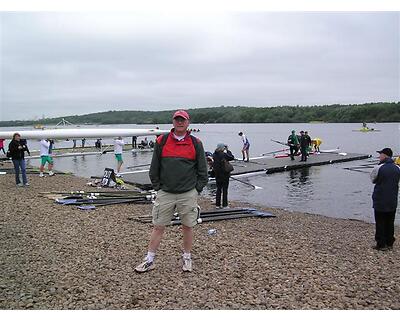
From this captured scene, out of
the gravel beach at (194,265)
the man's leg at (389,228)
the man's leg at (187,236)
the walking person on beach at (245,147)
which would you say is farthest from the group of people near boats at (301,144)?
the man's leg at (187,236)

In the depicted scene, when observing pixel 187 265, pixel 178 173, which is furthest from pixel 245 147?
pixel 178 173

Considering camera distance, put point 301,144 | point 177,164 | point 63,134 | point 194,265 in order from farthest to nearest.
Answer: point 63,134 < point 301,144 < point 194,265 < point 177,164

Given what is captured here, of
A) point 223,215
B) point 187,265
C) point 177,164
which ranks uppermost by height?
point 177,164

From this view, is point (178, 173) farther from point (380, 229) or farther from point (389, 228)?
point (389, 228)

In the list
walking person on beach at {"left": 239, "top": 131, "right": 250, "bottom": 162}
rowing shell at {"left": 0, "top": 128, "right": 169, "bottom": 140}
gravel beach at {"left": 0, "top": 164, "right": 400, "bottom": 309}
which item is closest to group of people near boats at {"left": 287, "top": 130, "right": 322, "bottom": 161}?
walking person on beach at {"left": 239, "top": 131, "right": 250, "bottom": 162}

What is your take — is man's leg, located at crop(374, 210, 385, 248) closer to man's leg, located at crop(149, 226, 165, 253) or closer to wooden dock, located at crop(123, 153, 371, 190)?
man's leg, located at crop(149, 226, 165, 253)

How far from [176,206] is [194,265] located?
3.24 ft

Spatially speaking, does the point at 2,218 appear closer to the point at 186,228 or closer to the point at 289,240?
the point at 186,228

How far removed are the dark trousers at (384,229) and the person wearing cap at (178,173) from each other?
393 cm

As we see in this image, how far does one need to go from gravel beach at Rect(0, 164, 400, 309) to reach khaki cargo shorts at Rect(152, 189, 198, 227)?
697 millimetres

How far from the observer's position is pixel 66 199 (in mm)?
10773

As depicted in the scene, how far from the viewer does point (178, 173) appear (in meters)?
4.79

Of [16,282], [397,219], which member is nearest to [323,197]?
[397,219]

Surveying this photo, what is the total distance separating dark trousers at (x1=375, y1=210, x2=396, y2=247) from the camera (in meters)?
7.09
